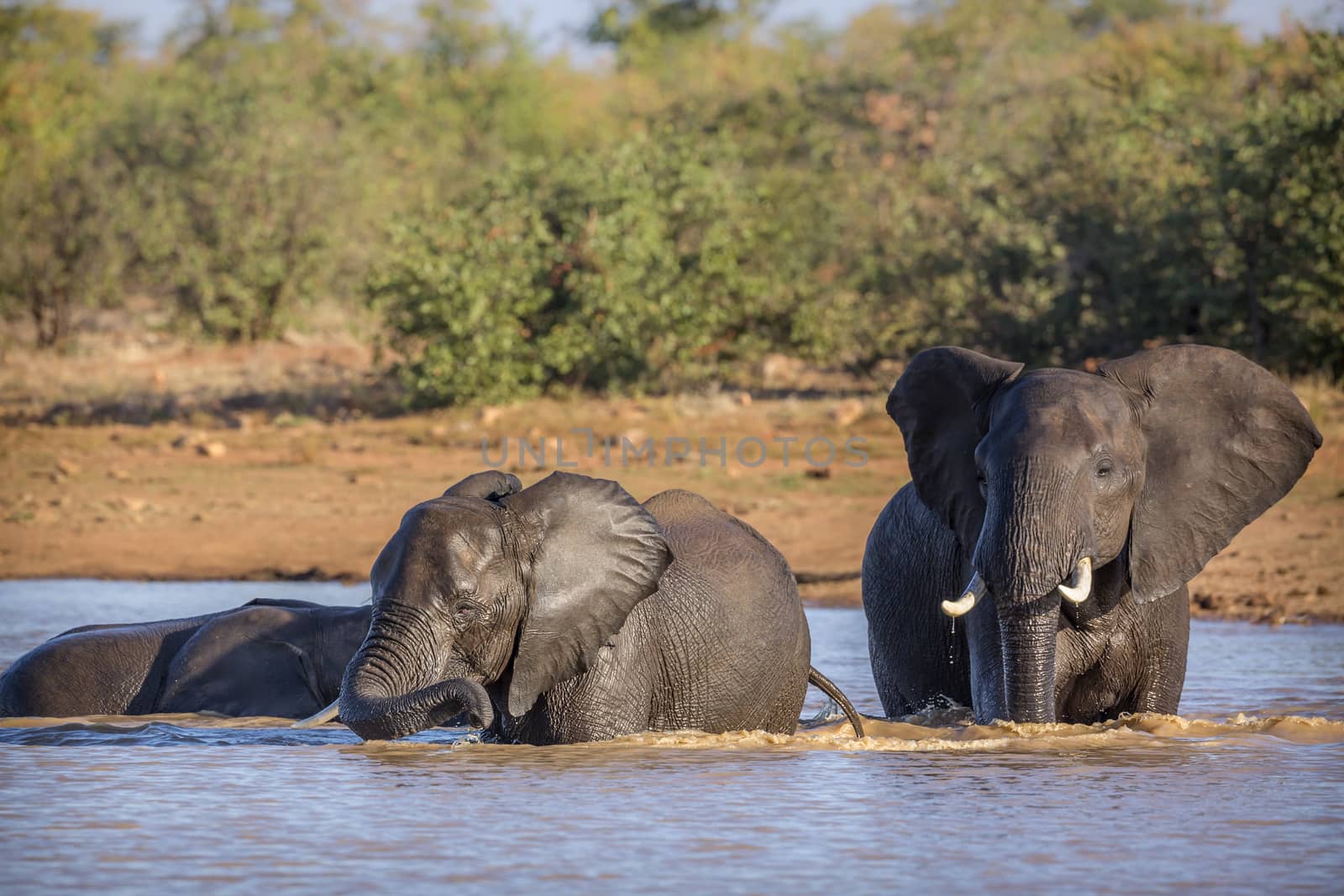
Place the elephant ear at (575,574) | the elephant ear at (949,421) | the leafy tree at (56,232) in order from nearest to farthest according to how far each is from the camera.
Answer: the elephant ear at (575,574), the elephant ear at (949,421), the leafy tree at (56,232)

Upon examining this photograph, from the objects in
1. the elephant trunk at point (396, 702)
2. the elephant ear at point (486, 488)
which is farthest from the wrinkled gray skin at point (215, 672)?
the elephant trunk at point (396, 702)

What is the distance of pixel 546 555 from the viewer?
19.2 feet

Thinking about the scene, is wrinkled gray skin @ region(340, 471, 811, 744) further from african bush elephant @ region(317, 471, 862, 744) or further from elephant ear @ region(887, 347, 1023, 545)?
elephant ear @ region(887, 347, 1023, 545)

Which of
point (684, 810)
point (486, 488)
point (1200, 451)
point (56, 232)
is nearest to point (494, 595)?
point (486, 488)

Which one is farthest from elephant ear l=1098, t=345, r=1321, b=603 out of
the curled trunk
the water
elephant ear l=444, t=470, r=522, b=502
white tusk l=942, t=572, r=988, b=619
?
the curled trunk

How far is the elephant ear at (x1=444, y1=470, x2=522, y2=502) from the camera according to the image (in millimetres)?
5926

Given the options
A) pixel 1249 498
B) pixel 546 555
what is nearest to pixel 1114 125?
pixel 1249 498

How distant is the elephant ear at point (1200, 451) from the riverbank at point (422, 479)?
4.90 meters

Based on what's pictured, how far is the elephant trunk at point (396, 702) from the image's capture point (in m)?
5.43

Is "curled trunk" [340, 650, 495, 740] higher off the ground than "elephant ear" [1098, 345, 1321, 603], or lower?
lower

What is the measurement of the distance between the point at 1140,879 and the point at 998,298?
14.9 metres

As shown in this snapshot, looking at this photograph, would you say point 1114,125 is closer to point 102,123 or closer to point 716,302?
point 716,302

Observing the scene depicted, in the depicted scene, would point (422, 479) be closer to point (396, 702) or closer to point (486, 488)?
point (486, 488)

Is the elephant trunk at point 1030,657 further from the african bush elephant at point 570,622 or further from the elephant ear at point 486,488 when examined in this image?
the elephant ear at point 486,488
